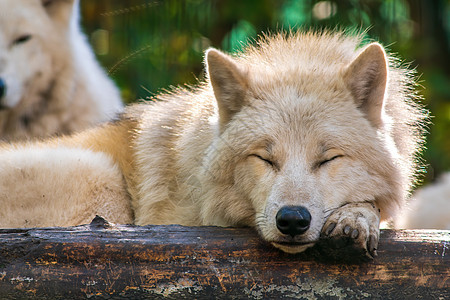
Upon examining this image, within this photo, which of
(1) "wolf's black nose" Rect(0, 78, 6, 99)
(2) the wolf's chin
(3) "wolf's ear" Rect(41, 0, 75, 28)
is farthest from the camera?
(3) "wolf's ear" Rect(41, 0, 75, 28)

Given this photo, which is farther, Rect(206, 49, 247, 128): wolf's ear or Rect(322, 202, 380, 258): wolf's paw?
Rect(206, 49, 247, 128): wolf's ear

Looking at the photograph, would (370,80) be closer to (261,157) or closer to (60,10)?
→ (261,157)

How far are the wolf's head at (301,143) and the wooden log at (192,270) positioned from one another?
0.22 metres

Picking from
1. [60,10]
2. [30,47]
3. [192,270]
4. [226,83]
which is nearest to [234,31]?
[60,10]

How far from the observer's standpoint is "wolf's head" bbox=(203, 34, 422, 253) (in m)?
3.59

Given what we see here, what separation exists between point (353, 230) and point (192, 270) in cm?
93

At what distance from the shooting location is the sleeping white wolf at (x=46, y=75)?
6.90m

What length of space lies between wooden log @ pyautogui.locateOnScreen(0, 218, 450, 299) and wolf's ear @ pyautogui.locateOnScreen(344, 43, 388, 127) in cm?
106

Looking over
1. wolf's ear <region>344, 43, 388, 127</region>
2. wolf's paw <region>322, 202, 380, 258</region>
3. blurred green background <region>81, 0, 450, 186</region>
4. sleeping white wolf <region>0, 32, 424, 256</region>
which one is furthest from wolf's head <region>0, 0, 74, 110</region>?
wolf's paw <region>322, 202, 380, 258</region>

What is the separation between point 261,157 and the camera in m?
3.86

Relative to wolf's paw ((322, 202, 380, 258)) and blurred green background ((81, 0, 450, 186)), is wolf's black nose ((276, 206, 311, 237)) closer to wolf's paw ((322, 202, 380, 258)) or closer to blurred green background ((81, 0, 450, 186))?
wolf's paw ((322, 202, 380, 258))

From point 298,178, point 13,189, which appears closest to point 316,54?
point 298,178

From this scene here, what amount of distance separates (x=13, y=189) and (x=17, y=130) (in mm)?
3269

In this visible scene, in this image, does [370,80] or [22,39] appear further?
[22,39]
